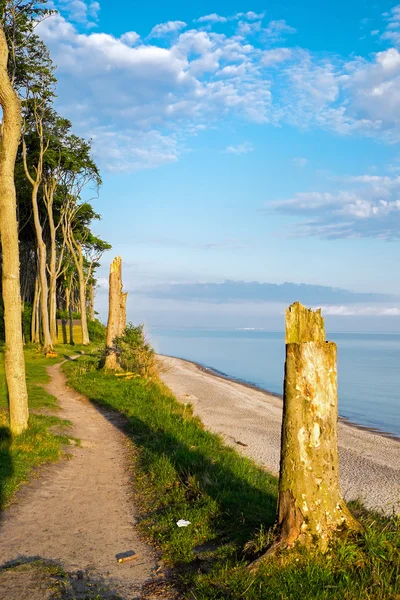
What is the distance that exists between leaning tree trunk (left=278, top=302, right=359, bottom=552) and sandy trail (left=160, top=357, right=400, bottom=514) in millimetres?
2993

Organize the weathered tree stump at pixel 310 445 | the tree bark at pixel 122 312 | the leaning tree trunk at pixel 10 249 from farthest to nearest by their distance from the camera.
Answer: the tree bark at pixel 122 312 < the leaning tree trunk at pixel 10 249 < the weathered tree stump at pixel 310 445

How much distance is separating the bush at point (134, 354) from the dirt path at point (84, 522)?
35.2ft

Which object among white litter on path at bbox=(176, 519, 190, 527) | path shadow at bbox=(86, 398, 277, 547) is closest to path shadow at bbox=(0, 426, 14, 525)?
path shadow at bbox=(86, 398, 277, 547)

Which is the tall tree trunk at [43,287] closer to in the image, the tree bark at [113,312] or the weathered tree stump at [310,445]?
the tree bark at [113,312]

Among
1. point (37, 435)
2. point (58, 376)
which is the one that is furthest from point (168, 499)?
point (58, 376)

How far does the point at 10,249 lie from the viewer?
1061 cm

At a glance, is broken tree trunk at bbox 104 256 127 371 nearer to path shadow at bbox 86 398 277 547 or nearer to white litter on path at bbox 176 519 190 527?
path shadow at bbox 86 398 277 547

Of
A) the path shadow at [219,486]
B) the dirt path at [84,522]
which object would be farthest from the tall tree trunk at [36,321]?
the dirt path at [84,522]

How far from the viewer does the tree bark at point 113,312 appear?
73.1 ft

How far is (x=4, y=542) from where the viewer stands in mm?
6273

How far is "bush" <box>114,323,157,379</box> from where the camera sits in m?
22.0

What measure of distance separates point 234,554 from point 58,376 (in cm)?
1793

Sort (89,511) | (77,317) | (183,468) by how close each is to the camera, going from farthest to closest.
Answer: (77,317) < (183,468) < (89,511)

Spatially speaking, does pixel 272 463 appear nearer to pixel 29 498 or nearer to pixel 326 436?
pixel 29 498
